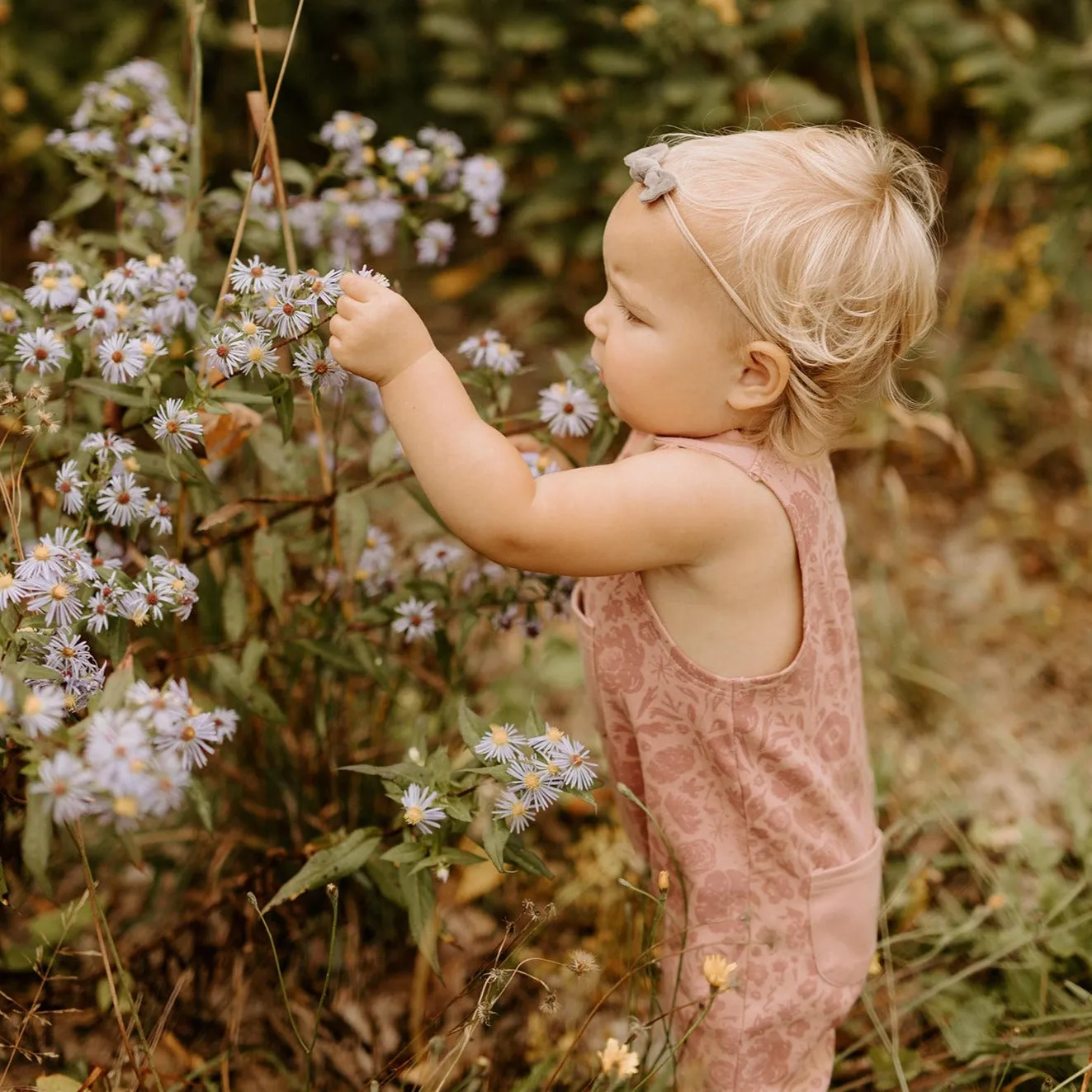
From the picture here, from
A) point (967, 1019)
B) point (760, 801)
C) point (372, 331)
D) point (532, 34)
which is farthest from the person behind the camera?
point (532, 34)

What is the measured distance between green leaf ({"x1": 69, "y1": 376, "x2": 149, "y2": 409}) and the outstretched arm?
29 cm

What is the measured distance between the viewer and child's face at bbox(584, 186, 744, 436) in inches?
49.8

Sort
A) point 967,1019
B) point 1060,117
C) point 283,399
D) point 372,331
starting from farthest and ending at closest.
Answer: point 1060,117
point 967,1019
point 283,399
point 372,331

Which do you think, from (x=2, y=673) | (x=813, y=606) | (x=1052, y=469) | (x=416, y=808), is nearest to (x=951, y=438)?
(x=1052, y=469)

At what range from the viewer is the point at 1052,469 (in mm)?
3078

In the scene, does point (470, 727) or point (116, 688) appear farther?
point (470, 727)

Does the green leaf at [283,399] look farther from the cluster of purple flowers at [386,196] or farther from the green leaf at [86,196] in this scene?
the green leaf at [86,196]

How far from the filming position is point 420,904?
4.50 feet

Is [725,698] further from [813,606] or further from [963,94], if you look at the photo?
[963,94]

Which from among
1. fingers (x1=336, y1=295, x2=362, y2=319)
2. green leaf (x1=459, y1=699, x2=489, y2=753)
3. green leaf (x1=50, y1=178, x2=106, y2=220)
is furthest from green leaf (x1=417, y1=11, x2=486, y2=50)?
green leaf (x1=459, y1=699, x2=489, y2=753)

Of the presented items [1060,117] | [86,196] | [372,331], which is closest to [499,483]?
[372,331]

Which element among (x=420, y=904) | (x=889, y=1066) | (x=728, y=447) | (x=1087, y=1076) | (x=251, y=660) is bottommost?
(x=889, y=1066)

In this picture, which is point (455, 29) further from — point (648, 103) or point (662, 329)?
point (662, 329)

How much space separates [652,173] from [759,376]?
0.25m
